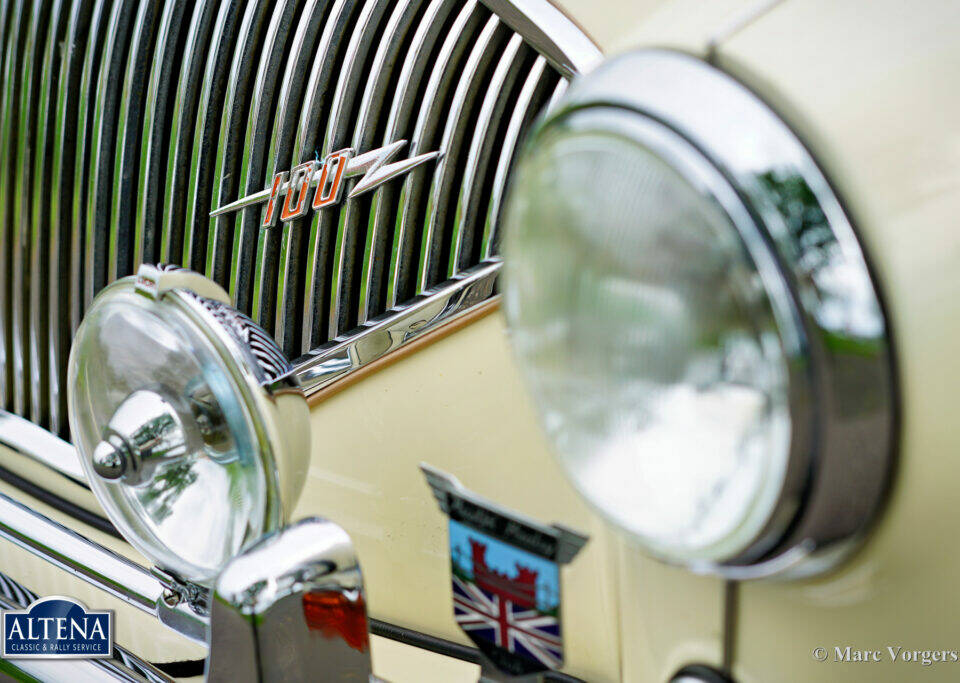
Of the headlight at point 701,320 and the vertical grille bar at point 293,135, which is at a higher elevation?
the vertical grille bar at point 293,135

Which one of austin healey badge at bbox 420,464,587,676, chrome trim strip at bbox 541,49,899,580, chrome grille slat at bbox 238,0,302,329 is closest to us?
chrome trim strip at bbox 541,49,899,580

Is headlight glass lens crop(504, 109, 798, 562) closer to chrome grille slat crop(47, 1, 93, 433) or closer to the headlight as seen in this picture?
the headlight

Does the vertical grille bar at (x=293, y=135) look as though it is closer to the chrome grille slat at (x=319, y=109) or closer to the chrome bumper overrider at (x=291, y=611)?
the chrome grille slat at (x=319, y=109)

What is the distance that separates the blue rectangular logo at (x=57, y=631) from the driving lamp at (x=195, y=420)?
0.28m

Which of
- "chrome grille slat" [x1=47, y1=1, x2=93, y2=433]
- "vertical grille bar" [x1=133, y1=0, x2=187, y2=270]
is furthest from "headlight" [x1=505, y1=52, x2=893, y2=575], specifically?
"chrome grille slat" [x1=47, y1=1, x2=93, y2=433]

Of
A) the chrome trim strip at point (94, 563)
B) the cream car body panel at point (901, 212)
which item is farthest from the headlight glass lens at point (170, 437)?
the cream car body panel at point (901, 212)

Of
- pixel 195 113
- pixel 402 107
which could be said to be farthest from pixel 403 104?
pixel 195 113

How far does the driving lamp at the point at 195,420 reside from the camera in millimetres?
940

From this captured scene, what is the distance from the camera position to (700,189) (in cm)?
54

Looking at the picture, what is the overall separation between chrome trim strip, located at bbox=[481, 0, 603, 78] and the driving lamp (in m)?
0.38

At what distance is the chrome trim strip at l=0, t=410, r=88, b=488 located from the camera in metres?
1.50

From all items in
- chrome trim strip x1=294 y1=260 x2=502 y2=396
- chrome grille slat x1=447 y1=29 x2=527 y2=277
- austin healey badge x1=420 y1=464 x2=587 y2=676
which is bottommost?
austin healey badge x1=420 y1=464 x2=587 y2=676

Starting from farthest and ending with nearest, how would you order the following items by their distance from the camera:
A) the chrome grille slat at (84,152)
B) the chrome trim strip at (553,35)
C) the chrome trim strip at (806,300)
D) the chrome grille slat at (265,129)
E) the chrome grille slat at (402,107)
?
1. the chrome grille slat at (84,152)
2. the chrome grille slat at (265,129)
3. the chrome grille slat at (402,107)
4. the chrome trim strip at (553,35)
5. the chrome trim strip at (806,300)

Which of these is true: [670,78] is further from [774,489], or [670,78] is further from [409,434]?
[409,434]
